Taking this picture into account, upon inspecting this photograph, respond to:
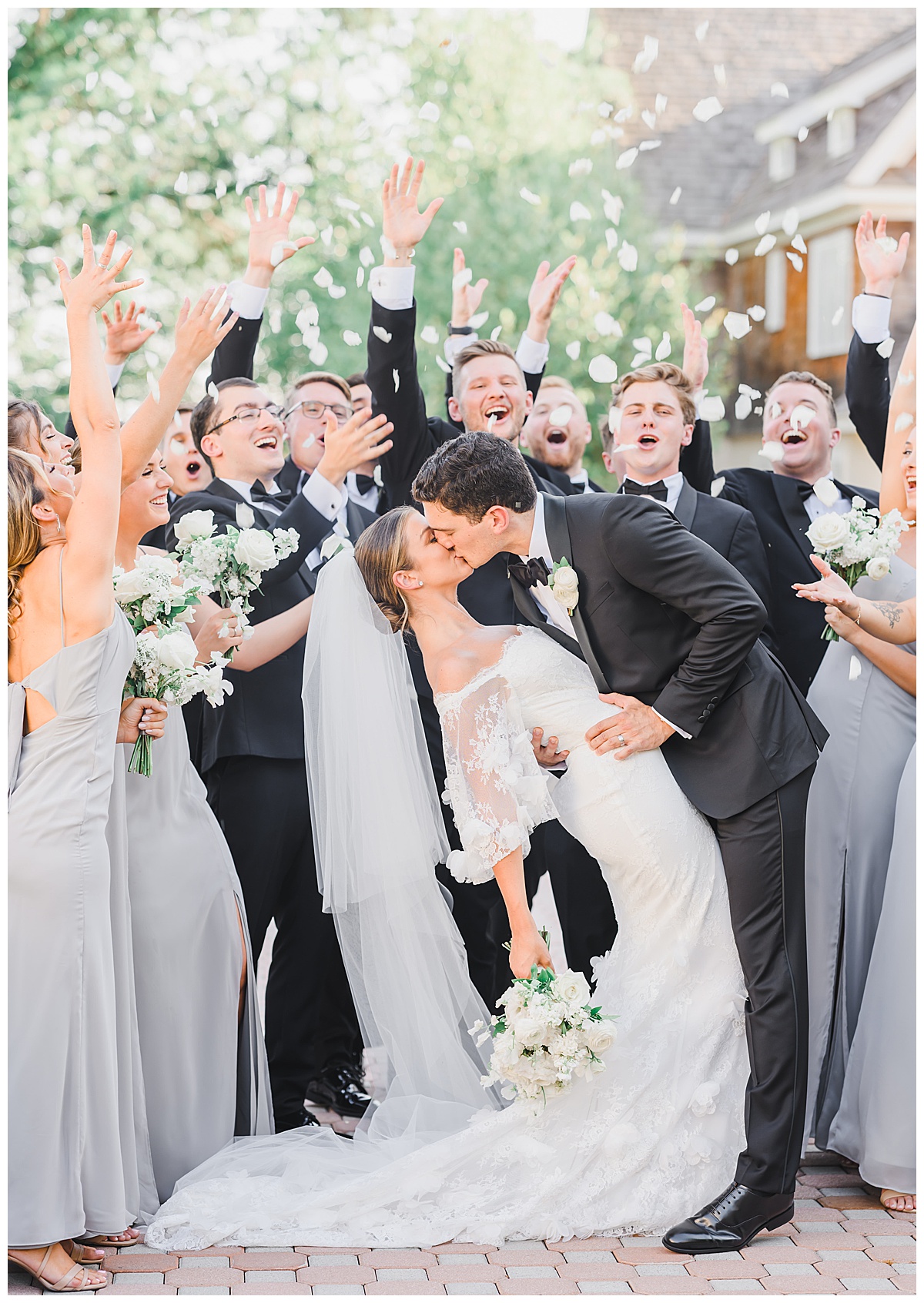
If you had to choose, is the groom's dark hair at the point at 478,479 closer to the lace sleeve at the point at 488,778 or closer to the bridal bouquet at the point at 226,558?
the lace sleeve at the point at 488,778

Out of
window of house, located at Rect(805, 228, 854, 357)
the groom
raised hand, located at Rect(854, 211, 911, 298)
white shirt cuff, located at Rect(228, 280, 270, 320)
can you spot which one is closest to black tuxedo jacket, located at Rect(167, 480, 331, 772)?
the groom

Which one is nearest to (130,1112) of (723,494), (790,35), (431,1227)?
(431,1227)

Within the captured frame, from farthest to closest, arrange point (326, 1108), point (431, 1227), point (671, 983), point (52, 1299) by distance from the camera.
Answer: point (326, 1108) → point (671, 983) → point (431, 1227) → point (52, 1299)

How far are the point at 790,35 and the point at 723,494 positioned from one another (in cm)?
2394

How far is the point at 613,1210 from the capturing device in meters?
3.88

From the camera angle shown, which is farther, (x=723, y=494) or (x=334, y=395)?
(x=334, y=395)

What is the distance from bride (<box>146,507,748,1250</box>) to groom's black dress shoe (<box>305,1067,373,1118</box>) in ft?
2.21

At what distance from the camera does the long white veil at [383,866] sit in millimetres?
4273

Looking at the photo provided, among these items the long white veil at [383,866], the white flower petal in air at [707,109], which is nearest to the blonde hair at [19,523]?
the long white veil at [383,866]

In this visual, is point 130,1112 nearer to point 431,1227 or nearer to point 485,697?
point 431,1227

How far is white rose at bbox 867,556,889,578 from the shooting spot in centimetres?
451

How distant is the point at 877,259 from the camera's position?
5.32m

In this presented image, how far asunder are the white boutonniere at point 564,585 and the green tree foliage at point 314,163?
11408mm

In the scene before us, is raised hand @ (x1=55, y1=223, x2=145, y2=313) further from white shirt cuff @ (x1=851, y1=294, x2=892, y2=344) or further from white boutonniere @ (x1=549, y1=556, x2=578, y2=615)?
white shirt cuff @ (x1=851, y1=294, x2=892, y2=344)
